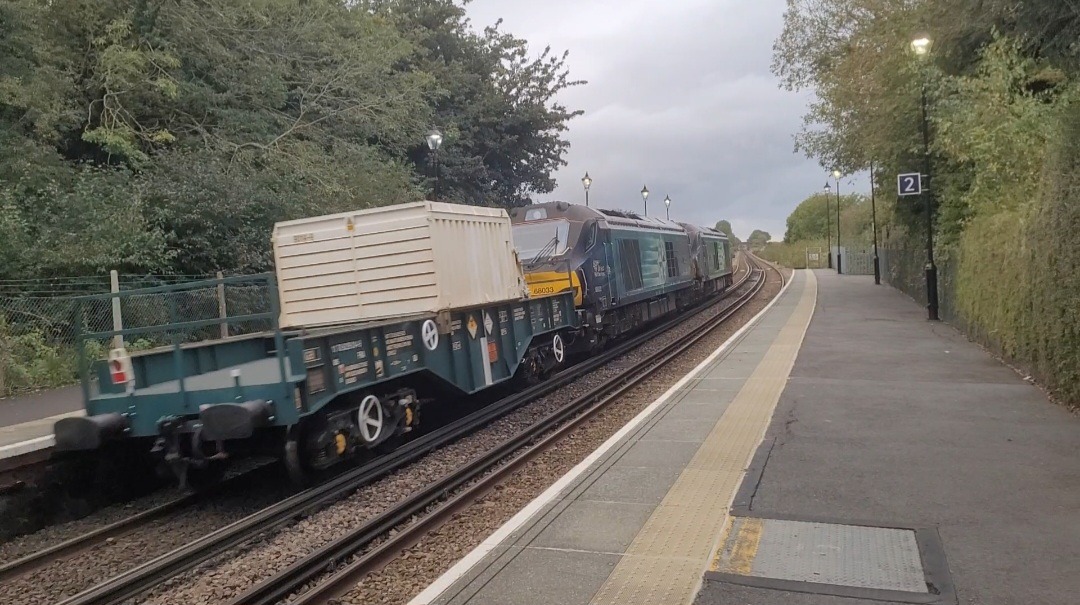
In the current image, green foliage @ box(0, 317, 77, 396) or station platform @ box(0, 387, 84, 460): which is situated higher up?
green foliage @ box(0, 317, 77, 396)

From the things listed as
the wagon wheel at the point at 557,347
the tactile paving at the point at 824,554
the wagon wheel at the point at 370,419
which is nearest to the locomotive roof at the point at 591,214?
the wagon wheel at the point at 557,347

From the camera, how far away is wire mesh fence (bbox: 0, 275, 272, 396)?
12.7 m

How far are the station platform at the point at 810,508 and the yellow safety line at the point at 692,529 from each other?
17mm

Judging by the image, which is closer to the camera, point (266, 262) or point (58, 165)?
point (58, 165)

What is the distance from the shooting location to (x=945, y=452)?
24.3 feet

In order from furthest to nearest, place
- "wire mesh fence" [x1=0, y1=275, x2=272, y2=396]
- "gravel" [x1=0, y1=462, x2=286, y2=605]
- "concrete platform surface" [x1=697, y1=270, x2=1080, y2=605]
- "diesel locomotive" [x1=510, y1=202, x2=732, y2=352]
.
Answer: "diesel locomotive" [x1=510, y1=202, x2=732, y2=352] < "wire mesh fence" [x1=0, y1=275, x2=272, y2=396] < "gravel" [x1=0, y1=462, x2=286, y2=605] < "concrete platform surface" [x1=697, y1=270, x2=1080, y2=605]

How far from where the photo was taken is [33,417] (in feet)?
35.4

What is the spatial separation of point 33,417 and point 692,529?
375 inches

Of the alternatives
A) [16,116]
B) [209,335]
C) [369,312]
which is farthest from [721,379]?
[16,116]

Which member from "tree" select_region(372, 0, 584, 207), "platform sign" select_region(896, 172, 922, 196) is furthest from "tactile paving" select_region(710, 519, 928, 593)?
"tree" select_region(372, 0, 584, 207)

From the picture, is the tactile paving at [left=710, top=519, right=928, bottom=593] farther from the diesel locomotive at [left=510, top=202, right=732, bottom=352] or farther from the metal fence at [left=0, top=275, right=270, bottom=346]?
the metal fence at [left=0, top=275, right=270, bottom=346]

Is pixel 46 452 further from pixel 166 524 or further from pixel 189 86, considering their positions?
pixel 189 86

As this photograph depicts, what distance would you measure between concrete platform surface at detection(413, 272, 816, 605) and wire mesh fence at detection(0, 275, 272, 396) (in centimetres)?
677

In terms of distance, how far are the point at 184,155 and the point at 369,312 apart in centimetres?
1112
